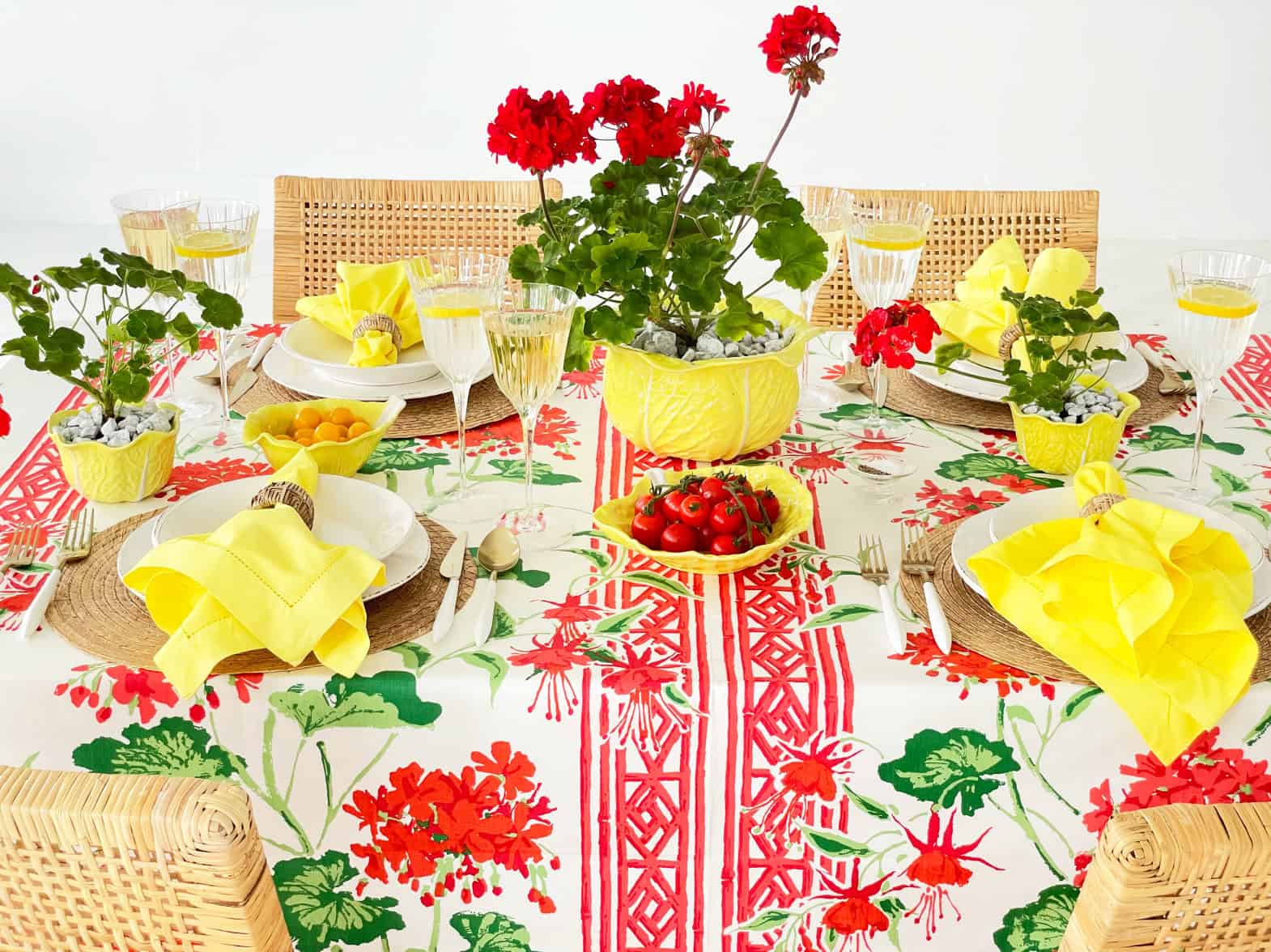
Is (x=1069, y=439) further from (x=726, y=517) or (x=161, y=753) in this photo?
(x=161, y=753)

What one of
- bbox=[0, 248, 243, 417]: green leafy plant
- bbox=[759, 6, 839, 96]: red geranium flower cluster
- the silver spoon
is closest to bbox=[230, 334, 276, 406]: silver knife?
bbox=[0, 248, 243, 417]: green leafy plant

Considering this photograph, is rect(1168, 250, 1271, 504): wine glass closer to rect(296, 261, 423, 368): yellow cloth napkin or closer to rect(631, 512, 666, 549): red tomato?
rect(631, 512, 666, 549): red tomato

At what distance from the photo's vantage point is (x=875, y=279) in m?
1.62

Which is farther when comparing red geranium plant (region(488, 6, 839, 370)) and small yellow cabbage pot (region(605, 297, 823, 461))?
small yellow cabbage pot (region(605, 297, 823, 461))

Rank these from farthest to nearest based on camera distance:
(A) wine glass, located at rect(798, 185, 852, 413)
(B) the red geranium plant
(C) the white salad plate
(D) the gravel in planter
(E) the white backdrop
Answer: (E) the white backdrop
(A) wine glass, located at rect(798, 185, 852, 413)
(D) the gravel in planter
(B) the red geranium plant
(C) the white salad plate

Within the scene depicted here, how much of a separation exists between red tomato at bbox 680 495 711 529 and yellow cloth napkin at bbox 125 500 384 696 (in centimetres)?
29

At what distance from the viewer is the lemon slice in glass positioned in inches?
53.7

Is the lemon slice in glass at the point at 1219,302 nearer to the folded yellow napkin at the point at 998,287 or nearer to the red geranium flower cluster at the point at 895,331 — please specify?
the red geranium flower cluster at the point at 895,331

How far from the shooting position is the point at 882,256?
159 centimetres

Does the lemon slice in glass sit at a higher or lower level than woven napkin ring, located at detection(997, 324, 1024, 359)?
higher

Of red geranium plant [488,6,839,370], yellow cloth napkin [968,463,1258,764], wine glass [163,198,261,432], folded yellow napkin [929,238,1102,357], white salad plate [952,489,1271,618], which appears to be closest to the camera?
yellow cloth napkin [968,463,1258,764]

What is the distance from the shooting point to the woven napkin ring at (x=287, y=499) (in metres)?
1.24

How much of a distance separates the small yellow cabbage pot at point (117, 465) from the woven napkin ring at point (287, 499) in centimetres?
23

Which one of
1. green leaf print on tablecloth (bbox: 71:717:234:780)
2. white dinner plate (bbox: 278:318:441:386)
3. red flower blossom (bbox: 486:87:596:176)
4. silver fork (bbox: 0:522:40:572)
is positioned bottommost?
green leaf print on tablecloth (bbox: 71:717:234:780)
